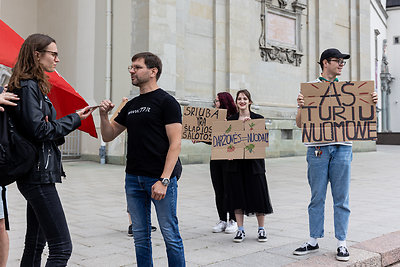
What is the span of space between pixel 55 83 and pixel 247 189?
2610 mm

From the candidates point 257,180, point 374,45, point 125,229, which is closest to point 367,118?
point 257,180

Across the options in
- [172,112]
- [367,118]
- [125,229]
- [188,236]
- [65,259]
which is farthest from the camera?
[125,229]

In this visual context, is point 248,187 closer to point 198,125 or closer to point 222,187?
point 222,187

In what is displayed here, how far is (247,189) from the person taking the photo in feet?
17.4

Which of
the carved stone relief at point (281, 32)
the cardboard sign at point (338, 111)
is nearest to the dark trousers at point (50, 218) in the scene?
the cardboard sign at point (338, 111)

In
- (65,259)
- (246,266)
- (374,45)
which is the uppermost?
(374,45)

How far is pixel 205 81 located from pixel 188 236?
10378 millimetres

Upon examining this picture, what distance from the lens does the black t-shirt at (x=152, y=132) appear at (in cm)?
326

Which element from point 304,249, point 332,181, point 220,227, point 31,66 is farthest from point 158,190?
point 220,227

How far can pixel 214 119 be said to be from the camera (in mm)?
5883

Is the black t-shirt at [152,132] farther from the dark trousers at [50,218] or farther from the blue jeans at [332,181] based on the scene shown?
the blue jeans at [332,181]

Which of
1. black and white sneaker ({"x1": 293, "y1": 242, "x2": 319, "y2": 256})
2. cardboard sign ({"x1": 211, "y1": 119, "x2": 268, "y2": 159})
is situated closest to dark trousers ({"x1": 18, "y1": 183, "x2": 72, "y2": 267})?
black and white sneaker ({"x1": 293, "y1": 242, "x2": 319, "y2": 256})

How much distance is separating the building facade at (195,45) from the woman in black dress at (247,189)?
840cm

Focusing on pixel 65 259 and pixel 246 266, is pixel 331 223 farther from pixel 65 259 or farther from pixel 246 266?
pixel 65 259
